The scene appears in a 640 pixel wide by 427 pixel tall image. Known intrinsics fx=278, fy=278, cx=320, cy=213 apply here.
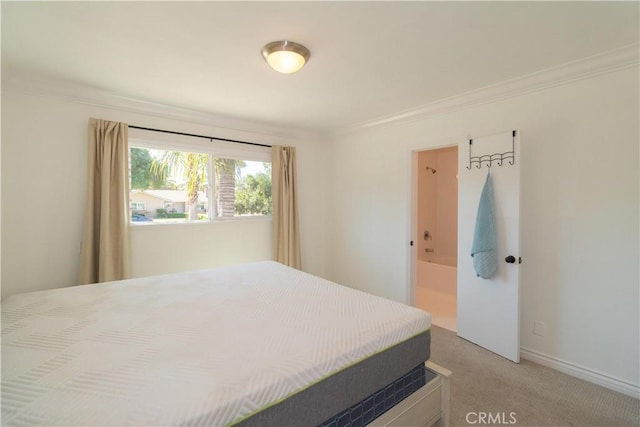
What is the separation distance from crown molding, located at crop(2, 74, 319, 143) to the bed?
1.78 meters

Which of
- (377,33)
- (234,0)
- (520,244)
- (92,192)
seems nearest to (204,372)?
(234,0)

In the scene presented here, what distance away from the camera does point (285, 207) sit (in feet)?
12.6

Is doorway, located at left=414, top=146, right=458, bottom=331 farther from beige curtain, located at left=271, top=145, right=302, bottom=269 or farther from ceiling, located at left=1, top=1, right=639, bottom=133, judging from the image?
ceiling, located at left=1, top=1, right=639, bottom=133

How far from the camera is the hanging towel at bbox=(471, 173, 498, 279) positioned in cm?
249

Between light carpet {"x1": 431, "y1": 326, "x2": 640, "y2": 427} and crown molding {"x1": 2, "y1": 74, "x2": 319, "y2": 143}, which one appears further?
crown molding {"x1": 2, "y1": 74, "x2": 319, "y2": 143}

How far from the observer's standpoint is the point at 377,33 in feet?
5.68

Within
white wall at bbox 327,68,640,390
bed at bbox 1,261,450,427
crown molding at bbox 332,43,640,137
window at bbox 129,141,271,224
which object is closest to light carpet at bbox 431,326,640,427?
white wall at bbox 327,68,640,390

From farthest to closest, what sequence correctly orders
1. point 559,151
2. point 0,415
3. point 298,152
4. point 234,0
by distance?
point 298,152
point 559,151
point 234,0
point 0,415

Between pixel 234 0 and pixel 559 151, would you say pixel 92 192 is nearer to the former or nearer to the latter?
pixel 234 0

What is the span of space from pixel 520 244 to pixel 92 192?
3912mm

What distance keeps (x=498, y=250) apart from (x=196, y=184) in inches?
131

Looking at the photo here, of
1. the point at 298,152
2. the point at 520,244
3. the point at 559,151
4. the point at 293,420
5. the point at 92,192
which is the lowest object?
the point at 293,420

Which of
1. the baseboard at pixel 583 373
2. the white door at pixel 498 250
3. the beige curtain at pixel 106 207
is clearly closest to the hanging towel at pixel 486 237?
the white door at pixel 498 250

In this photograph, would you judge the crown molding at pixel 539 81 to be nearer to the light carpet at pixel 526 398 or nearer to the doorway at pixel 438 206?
the doorway at pixel 438 206
